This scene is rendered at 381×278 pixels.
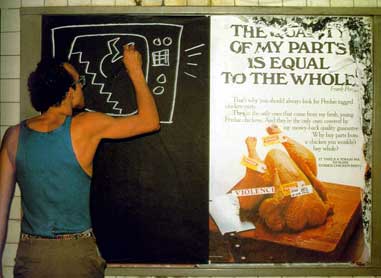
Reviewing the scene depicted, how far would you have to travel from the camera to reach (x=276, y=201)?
10.8 feet

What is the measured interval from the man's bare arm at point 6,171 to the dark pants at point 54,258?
329mm

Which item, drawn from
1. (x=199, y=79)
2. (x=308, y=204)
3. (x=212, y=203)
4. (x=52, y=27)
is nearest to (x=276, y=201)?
(x=308, y=204)

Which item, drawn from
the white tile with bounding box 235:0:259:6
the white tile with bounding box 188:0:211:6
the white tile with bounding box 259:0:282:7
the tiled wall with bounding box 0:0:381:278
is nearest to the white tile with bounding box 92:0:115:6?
the tiled wall with bounding box 0:0:381:278

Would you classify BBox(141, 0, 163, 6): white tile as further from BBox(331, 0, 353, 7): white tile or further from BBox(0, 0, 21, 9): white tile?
BBox(331, 0, 353, 7): white tile

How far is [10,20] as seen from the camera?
11.2 ft

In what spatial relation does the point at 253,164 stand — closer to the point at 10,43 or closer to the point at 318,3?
the point at 318,3

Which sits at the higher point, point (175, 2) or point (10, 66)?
point (175, 2)

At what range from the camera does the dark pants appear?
252 cm

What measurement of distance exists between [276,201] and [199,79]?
1215mm

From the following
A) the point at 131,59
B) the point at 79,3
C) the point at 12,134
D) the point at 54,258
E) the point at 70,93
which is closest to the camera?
the point at 54,258

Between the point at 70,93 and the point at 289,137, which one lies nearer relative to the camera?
the point at 70,93

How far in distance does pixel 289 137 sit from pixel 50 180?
6.33ft

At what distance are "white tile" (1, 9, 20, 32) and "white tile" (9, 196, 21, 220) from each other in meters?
1.46

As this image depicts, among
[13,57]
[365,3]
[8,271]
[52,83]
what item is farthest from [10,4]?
[365,3]
